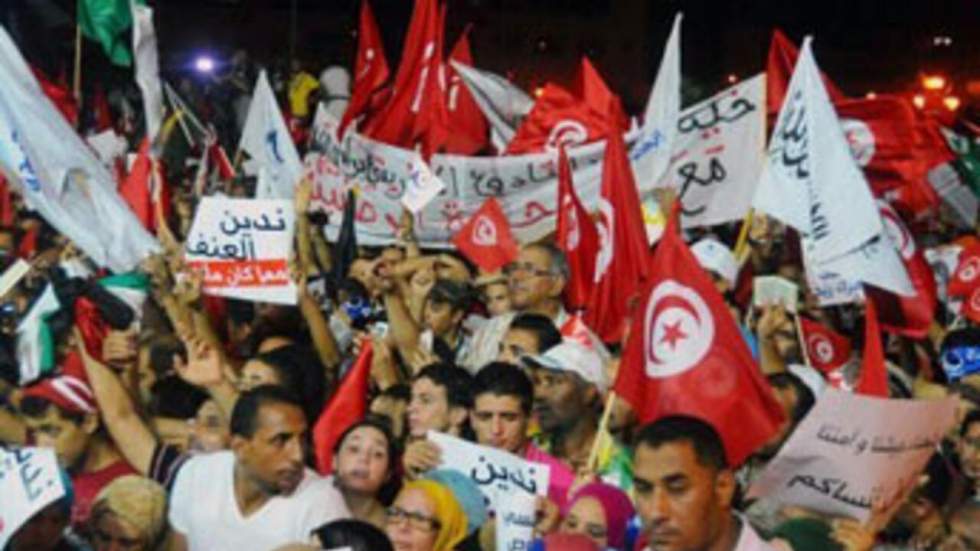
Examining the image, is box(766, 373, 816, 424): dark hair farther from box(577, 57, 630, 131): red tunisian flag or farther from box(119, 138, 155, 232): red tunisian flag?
box(119, 138, 155, 232): red tunisian flag

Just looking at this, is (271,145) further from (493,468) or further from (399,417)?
(493,468)

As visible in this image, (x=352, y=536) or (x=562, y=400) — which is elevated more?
(x=562, y=400)

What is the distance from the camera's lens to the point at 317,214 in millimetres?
10578

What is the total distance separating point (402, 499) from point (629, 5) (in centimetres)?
2973

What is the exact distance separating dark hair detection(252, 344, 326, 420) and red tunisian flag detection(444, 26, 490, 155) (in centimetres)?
445

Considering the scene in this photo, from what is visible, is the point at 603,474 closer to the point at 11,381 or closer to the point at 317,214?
the point at 11,381

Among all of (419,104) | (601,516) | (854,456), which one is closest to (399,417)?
(601,516)

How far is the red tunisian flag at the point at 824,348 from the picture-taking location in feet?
25.8

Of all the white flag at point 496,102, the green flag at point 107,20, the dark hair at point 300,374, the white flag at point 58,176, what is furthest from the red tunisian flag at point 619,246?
the green flag at point 107,20

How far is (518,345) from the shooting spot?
6949 mm

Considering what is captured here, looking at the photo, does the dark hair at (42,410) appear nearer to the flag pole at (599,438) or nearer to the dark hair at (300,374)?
the dark hair at (300,374)

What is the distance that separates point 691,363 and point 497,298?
267 centimetres

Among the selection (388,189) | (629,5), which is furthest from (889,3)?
(388,189)

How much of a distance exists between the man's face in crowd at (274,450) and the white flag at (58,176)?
9.60 feet
